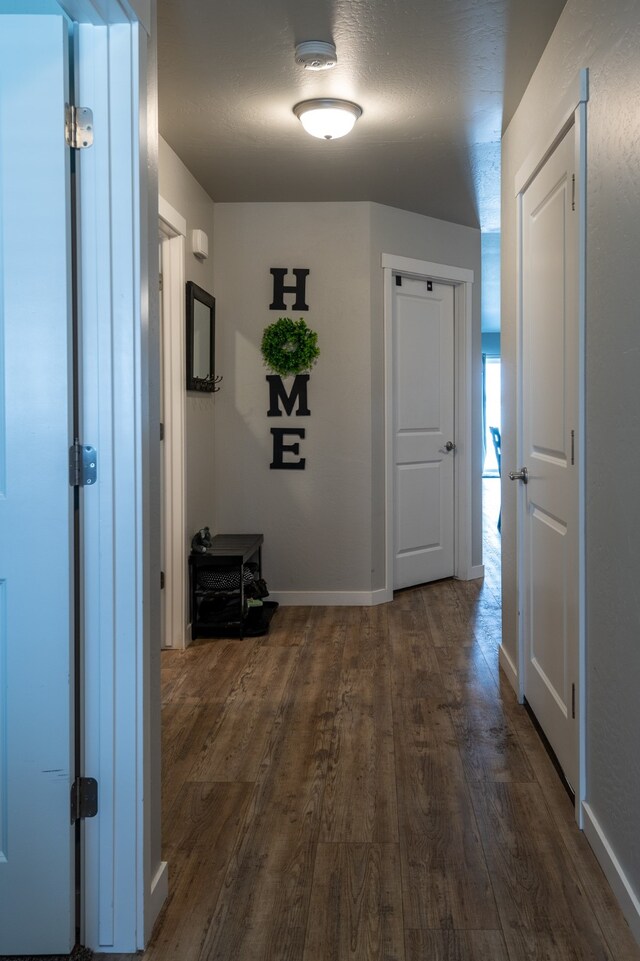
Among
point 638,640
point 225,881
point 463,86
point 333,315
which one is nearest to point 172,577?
point 333,315

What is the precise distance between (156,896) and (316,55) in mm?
2649

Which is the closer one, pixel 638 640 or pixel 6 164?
pixel 6 164

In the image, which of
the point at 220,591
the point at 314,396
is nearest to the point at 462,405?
the point at 314,396

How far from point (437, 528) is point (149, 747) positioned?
414 cm

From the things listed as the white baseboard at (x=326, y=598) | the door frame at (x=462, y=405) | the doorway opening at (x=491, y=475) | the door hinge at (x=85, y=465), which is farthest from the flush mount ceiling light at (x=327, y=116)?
the doorway opening at (x=491, y=475)

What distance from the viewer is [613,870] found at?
2.00 metres

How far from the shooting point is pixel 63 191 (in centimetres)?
171

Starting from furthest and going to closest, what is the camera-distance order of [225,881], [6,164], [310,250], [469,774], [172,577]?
[310,250] → [172,577] → [469,774] → [225,881] → [6,164]

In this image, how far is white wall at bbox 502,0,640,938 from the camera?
1852mm

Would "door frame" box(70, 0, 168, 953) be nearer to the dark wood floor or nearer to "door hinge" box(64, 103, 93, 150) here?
"door hinge" box(64, 103, 93, 150)

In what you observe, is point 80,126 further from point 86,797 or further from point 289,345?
point 289,345

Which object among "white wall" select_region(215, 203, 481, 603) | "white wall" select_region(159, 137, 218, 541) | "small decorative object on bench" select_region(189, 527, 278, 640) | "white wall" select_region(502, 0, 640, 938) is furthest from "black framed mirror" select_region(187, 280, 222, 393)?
"white wall" select_region(502, 0, 640, 938)

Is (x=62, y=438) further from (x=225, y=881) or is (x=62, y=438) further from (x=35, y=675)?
(x=225, y=881)

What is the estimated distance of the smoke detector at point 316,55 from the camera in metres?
2.95
